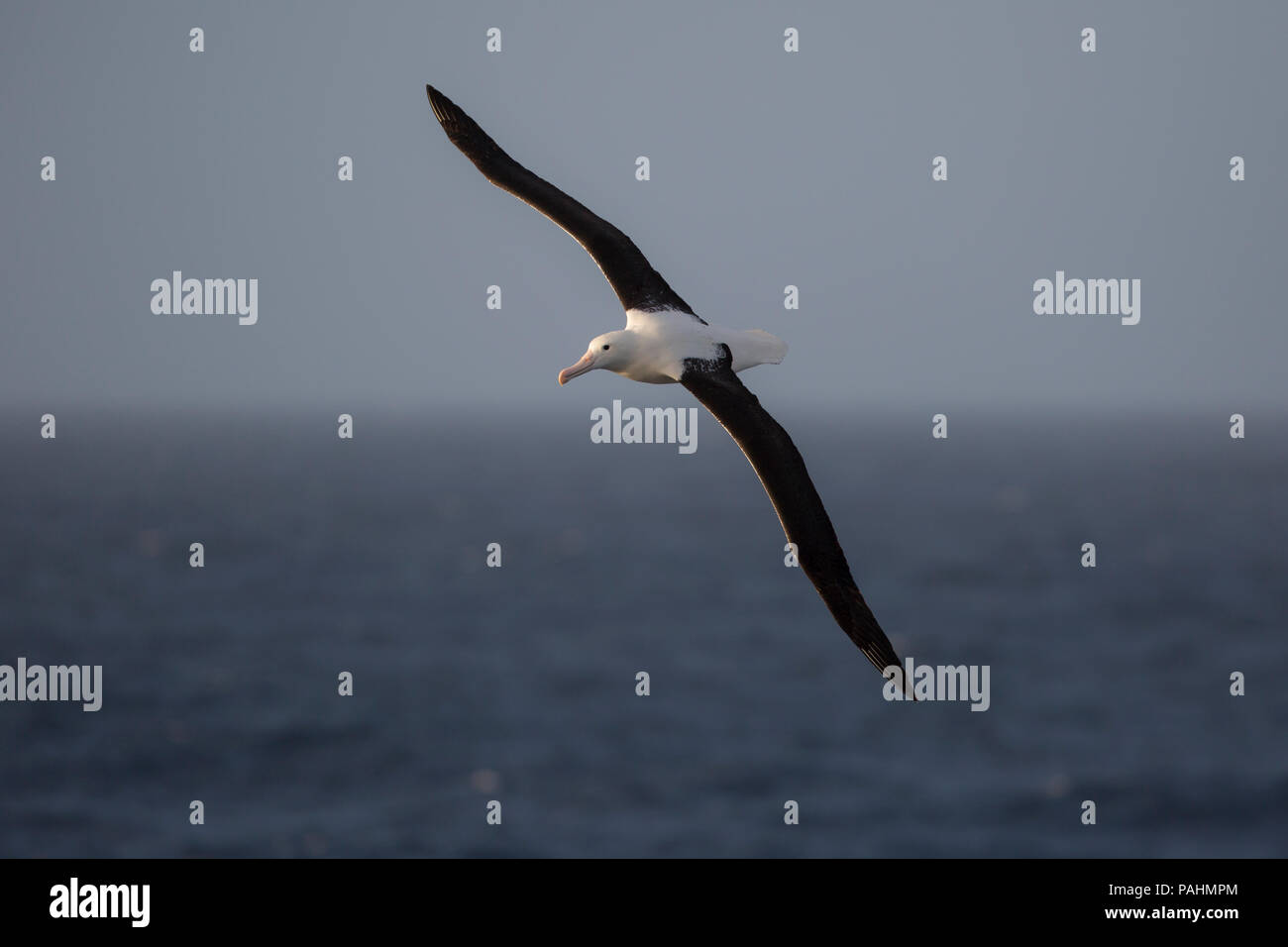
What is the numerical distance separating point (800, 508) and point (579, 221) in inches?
162

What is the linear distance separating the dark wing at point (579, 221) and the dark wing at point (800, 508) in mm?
1470

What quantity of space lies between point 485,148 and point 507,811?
56853mm

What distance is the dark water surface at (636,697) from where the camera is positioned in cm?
6725

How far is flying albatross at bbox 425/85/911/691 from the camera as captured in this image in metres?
12.3

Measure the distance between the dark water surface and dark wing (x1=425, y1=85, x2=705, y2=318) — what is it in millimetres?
52285

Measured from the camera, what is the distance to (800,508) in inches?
486
